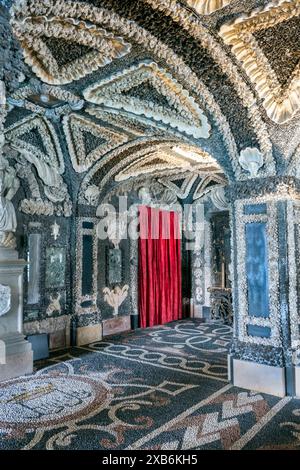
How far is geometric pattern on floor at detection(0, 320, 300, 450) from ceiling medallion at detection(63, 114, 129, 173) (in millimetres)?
3029

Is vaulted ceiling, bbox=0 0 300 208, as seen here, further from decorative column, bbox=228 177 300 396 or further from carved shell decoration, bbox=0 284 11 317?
carved shell decoration, bbox=0 284 11 317

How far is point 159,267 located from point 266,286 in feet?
13.8

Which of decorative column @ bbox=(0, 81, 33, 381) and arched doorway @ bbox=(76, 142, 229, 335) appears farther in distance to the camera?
arched doorway @ bbox=(76, 142, 229, 335)

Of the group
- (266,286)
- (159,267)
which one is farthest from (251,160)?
(159,267)

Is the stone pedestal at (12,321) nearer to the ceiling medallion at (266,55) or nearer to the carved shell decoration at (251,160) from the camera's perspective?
the carved shell decoration at (251,160)

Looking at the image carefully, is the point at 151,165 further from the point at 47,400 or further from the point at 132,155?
the point at 47,400

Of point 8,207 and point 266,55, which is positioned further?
point 8,207

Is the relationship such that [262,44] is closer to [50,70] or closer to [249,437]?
[50,70]

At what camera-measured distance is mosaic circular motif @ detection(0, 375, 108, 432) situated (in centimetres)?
314

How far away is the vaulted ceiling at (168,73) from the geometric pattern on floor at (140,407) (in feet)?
7.98

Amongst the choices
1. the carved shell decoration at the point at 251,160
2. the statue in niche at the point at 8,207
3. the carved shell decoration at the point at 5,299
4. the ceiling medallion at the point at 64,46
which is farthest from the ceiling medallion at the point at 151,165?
the carved shell decoration at the point at 5,299

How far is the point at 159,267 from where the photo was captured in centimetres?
799

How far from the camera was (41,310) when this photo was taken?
18.4 feet

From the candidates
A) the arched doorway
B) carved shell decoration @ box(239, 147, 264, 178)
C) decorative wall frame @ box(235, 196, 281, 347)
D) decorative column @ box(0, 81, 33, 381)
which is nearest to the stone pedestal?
decorative column @ box(0, 81, 33, 381)
